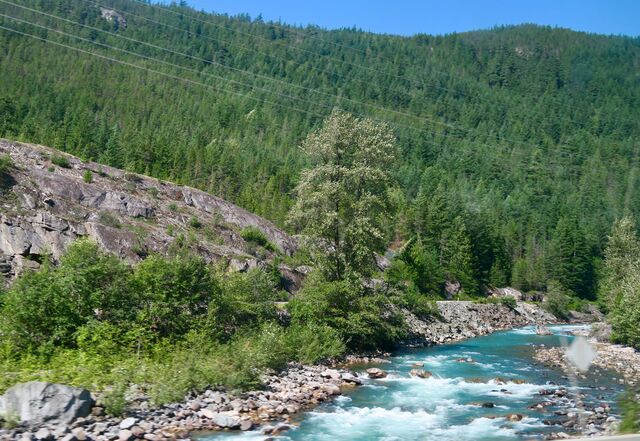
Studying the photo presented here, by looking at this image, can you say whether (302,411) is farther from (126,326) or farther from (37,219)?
(37,219)

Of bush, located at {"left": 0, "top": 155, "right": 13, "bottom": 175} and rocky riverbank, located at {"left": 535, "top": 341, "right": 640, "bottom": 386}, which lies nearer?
rocky riverbank, located at {"left": 535, "top": 341, "right": 640, "bottom": 386}

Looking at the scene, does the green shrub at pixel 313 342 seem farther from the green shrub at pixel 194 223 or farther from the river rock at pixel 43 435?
the green shrub at pixel 194 223

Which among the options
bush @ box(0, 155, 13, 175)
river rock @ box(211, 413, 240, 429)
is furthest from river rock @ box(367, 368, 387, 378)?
bush @ box(0, 155, 13, 175)

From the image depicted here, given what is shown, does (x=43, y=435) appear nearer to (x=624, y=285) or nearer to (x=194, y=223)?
(x=194, y=223)

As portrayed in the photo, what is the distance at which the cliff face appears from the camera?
125 ft

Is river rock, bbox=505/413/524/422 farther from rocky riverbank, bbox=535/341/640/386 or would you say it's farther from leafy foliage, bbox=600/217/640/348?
leafy foliage, bbox=600/217/640/348

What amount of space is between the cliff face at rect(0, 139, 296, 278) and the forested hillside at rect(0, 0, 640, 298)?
12552mm

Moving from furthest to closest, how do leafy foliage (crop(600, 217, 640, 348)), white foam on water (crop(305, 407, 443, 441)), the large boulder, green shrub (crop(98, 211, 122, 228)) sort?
1. green shrub (crop(98, 211, 122, 228))
2. leafy foliage (crop(600, 217, 640, 348))
3. white foam on water (crop(305, 407, 443, 441))
4. the large boulder

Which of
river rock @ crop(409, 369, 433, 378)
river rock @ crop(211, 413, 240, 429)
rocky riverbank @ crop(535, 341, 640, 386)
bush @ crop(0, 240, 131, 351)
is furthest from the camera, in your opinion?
rocky riverbank @ crop(535, 341, 640, 386)

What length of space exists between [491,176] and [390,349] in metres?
113

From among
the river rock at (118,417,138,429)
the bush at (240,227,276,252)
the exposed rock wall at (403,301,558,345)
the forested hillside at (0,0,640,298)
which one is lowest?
the exposed rock wall at (403,301,558,345)

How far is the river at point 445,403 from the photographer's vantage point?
16234 millimetres

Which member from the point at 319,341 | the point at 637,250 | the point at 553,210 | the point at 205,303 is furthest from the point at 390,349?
the point at 553,210

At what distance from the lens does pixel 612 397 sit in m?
21.4
